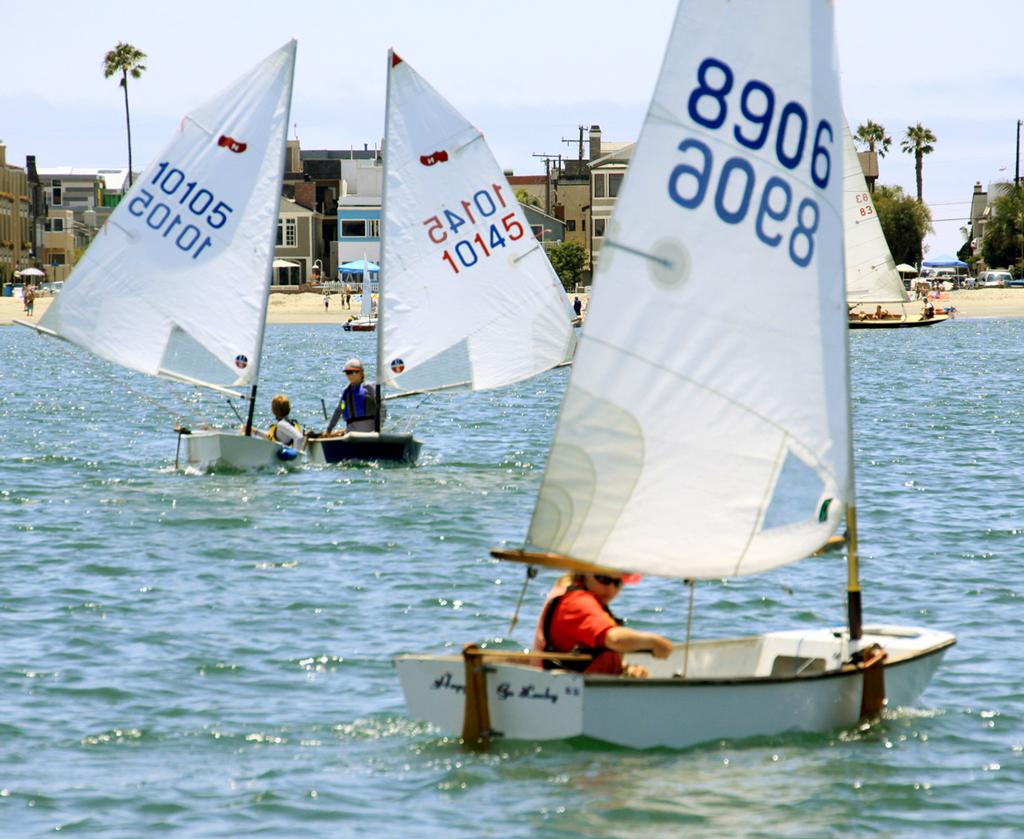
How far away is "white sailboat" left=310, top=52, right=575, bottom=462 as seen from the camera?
24516 mm

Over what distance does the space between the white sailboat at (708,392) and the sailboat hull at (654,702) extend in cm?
1

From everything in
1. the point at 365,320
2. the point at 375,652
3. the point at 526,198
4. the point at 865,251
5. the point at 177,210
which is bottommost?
the point at 375,652

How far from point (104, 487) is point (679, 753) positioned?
48.8ft

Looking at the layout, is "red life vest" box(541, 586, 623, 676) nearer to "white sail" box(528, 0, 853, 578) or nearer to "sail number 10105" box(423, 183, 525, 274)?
"white sail" box(528, 0, 853, 578)

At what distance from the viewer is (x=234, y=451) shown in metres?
23.3

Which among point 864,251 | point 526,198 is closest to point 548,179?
point 526,198

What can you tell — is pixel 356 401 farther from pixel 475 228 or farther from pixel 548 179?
pixel 548 179

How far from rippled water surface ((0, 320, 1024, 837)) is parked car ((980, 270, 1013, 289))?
84.7 meters

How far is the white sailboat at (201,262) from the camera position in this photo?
23281mm

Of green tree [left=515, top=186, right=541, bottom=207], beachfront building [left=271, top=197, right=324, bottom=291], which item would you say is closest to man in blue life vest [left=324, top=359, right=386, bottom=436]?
beachfront building [left=271, top=197, right=324, bottom=291]

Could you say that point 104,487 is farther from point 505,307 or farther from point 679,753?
point 679,753

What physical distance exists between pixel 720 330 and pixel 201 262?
565 inches

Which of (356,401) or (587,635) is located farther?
(356,401)

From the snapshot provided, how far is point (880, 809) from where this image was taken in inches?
392
